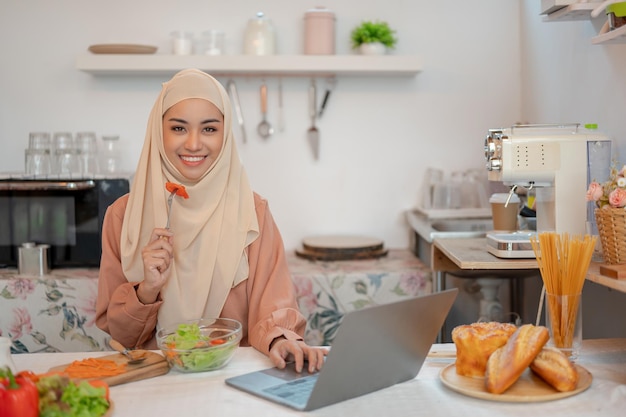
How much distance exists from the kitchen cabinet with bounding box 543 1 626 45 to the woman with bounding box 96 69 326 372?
1014mm

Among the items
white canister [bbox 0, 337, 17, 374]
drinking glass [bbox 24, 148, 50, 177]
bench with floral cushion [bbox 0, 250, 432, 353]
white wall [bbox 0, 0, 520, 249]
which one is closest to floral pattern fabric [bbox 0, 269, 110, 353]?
bench with floral cushion [bbox 0, 250, 432, 353]

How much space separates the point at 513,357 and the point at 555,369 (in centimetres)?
8

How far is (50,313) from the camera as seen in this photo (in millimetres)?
3002

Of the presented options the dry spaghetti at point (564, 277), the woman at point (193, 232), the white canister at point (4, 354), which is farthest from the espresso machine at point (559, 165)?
the white canister at point (4, 354)

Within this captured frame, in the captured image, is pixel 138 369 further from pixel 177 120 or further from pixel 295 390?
pixel 177 120

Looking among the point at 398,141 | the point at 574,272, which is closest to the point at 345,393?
the point at 574,272

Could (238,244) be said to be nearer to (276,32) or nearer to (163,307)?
(163,307)

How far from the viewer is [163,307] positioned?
2031 mm

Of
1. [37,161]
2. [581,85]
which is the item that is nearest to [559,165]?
[581,85]

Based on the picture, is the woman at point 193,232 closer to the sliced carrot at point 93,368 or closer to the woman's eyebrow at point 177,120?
the woman's eyebrow at point 177,120

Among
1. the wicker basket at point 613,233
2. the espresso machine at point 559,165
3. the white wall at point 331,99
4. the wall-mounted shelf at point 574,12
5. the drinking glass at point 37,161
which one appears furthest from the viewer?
the white wall at point 331,99

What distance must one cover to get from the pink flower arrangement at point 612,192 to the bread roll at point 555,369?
1.66ft

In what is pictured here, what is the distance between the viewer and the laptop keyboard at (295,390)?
1371 mm

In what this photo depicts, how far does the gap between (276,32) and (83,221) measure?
3.85 feet
